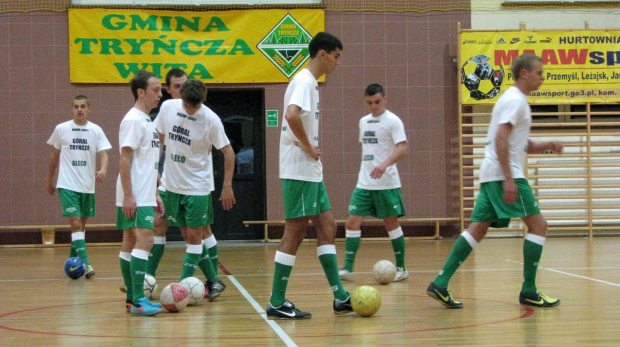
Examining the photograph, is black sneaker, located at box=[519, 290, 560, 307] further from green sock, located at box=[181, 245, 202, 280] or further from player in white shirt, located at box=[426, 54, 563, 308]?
green sock, located at box=[181, 245, 202, 280]

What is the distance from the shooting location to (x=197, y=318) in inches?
220

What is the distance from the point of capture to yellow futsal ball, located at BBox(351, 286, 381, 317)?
17.7 feet

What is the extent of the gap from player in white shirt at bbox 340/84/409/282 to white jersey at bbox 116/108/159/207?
271cm

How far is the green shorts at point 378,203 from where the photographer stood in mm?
8008

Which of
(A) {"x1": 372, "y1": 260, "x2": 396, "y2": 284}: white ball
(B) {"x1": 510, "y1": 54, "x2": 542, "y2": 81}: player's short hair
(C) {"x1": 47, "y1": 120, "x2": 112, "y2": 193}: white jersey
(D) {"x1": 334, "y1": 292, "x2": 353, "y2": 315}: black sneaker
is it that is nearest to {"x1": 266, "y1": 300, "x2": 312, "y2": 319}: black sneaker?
(D) {"x1": 334, "y1": 292, "x2": 353, "y2": 315}: black sneaker

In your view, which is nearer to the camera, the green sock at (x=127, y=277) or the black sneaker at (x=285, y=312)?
the black sneaker at (x=285, y=312)

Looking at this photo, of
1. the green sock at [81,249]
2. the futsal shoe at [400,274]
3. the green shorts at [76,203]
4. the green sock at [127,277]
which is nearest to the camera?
the green sock at [127,277]

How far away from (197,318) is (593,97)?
34.0 feet

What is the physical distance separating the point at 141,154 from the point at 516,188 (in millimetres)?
2683

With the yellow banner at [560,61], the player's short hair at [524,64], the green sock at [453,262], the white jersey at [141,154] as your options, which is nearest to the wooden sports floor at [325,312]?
the green sock at [453,262]

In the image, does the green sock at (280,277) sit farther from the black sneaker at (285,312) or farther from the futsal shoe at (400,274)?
the futsal shoe at (400,274)

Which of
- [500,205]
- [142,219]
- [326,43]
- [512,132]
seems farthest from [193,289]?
[512,132]

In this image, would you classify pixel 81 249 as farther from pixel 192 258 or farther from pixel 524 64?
pixel 524 64

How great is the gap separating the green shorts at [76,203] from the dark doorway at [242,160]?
5.04m
